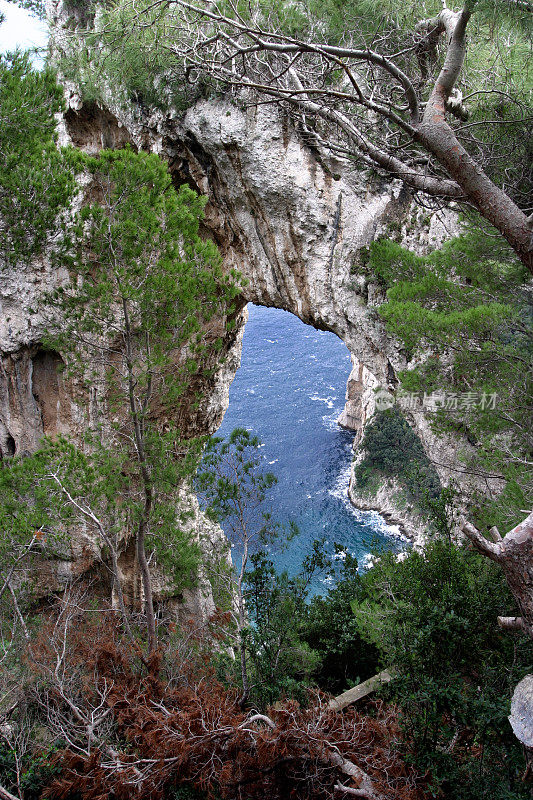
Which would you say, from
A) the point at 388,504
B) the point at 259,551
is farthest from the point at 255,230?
the point at 388,504

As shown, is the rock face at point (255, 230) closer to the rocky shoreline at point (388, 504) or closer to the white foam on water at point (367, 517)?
the white foam on water at point (367, 517)

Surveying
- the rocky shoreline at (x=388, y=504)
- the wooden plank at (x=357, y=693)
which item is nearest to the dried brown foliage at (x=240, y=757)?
the wooden plank at (x=357, y=693)

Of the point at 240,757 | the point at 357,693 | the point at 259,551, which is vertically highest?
the point at 259,551

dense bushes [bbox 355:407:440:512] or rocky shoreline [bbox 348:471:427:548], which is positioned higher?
dense bushes [bbox 355:407:440:512]

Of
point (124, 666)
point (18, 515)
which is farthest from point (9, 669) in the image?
point (18, 515)

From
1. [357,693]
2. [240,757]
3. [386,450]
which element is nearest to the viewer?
[240,757]

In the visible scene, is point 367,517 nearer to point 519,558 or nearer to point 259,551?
point 259,551

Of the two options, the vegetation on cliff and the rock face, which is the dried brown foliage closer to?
the vegetation on cliff

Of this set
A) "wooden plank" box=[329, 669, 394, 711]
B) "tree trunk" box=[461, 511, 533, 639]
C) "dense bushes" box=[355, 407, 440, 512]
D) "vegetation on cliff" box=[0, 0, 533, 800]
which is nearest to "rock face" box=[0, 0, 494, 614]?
"vegetation on cliff" box=[0, 0, 533, 800]

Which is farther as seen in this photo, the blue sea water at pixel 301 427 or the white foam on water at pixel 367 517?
the white foam on water at pixel 367 517
